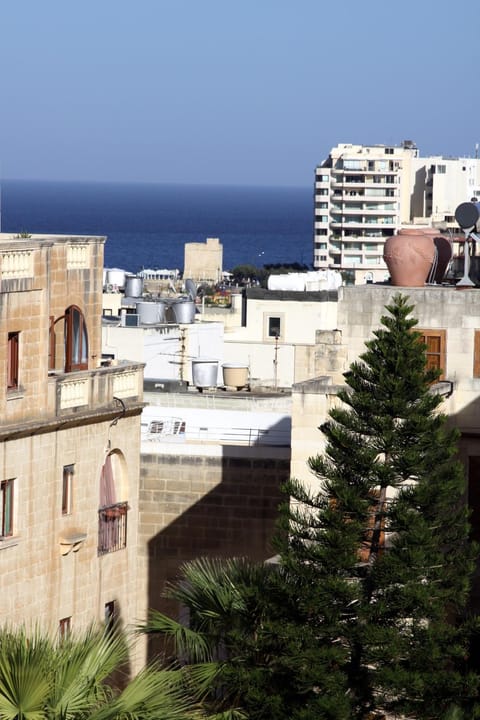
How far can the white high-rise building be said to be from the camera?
177m

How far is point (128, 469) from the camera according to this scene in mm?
26609

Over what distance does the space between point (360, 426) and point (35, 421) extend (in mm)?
5696

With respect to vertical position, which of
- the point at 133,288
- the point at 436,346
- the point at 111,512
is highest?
the point at 133,288

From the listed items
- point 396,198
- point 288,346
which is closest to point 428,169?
point 396,198

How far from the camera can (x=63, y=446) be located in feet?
81.3

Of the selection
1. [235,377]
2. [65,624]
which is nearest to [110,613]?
[65,624]

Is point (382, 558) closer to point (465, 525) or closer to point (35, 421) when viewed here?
point (465, 525)

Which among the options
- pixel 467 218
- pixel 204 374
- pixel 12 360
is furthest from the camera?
pixel 204 374

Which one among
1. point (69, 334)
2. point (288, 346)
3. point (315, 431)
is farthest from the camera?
point (288, 346)

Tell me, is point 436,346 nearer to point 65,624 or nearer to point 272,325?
point 65,624

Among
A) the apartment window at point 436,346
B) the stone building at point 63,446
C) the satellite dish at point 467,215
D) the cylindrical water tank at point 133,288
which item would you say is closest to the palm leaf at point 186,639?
the stone building at point 63,446

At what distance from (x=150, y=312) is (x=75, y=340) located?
25864 mm

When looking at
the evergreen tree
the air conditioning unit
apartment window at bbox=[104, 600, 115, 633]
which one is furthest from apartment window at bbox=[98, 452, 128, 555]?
the air conditioning unit

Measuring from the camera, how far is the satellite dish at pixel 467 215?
86.6 ft
